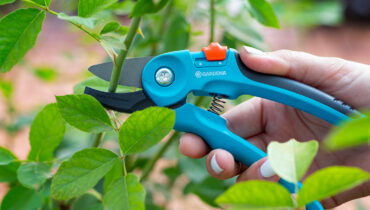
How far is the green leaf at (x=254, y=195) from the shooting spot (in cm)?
23

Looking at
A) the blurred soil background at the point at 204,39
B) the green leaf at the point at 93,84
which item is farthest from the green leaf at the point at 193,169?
the blurred soil background at the point at 204,39

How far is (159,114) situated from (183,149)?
0.19m

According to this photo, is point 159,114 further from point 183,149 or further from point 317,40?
point 317,40

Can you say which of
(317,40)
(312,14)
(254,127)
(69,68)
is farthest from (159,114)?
(317,40)

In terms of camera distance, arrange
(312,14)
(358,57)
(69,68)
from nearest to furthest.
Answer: (312,14), (69,68), (358,57)

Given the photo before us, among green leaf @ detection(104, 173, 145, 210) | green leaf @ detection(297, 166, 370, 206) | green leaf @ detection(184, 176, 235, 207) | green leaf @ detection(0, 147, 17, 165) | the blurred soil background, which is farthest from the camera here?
the blurred soil background

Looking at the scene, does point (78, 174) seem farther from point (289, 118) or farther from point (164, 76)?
point (289, 118)

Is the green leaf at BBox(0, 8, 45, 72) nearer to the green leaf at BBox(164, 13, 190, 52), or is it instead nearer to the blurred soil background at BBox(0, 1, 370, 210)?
the green leaf at BBox(164, 13, 190, 52)

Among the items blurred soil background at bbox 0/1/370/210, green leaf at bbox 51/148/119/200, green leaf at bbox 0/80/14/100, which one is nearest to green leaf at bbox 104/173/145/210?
green leaf at bbox 51/148/119/200

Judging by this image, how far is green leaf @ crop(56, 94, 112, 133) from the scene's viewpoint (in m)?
0.37

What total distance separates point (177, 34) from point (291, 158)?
1.36 ft

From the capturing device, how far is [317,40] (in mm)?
2676

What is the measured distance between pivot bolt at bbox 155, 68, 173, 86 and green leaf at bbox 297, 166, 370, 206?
271 mm

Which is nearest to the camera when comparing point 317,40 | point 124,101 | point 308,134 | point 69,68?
point 124,101
